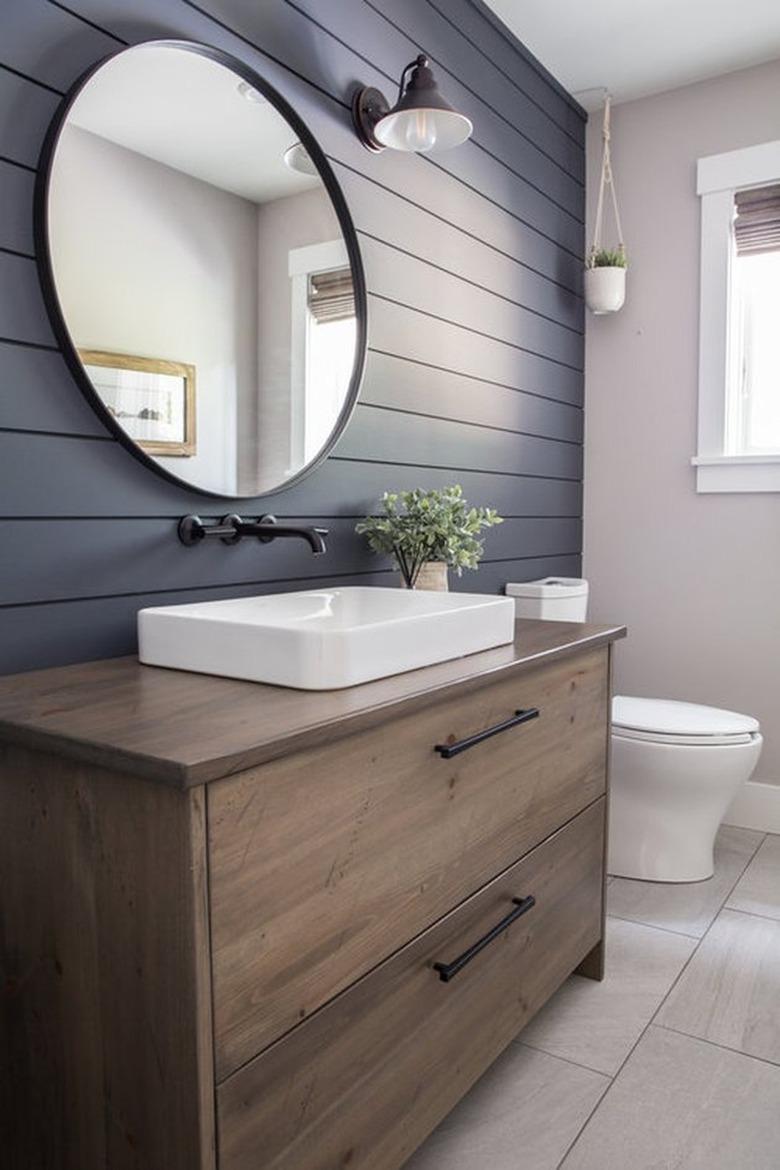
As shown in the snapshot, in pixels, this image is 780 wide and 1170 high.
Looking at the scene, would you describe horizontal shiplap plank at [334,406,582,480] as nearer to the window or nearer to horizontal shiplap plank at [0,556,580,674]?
the window

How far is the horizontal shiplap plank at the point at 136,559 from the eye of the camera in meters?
1.23

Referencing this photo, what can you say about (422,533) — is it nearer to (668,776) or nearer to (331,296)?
(331,296)

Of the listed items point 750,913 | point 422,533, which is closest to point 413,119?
point 422,533

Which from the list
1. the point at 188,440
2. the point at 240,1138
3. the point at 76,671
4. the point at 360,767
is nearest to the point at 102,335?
the point at 188,440

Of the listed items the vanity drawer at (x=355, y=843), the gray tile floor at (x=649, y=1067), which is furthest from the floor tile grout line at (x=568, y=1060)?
the vanity drawer at (x=355, y=843)

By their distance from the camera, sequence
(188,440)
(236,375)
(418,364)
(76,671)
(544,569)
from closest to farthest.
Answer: (76,671) < (188,440) < (236,375) < (418,364) < (544,569)

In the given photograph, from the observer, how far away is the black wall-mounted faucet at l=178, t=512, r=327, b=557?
148 centimetres

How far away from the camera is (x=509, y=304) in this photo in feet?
8.29

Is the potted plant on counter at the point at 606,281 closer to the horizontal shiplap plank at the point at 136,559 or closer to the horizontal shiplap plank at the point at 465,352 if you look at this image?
the horizontal shiplap plank at the point at 465,352

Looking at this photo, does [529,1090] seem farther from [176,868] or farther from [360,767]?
[176,868]

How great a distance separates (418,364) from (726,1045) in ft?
5.24

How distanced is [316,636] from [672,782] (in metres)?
1.52

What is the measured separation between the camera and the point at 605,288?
280 centimetres

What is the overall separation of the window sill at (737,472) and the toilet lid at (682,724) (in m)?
0.75
